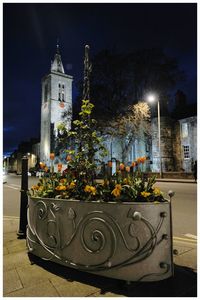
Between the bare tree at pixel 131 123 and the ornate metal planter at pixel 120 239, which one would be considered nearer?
the ornate metal planter at pixel 120 239

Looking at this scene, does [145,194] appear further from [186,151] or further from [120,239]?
[186,151]

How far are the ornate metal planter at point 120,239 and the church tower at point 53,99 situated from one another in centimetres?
5532

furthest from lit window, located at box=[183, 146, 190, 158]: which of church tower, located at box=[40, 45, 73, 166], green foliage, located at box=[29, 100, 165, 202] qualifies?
church tower, located at box=[40, 45, 73, 166]

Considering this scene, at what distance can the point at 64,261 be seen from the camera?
→ 3.13m

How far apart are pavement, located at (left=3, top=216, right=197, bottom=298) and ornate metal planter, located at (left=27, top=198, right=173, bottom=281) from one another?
0.15 meters

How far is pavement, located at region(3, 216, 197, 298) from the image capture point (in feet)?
8.82

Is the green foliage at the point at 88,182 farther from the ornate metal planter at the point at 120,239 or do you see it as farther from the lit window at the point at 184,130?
the lit window at the point at 184,130

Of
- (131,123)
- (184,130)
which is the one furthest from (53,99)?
(131,123)

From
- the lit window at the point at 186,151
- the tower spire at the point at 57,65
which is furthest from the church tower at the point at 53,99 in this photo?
the lit window at the point at 186,151

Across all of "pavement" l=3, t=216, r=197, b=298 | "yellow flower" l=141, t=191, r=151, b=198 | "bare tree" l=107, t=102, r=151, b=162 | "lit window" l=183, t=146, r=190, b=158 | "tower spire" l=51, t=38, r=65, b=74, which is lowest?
"pavement" l=3, t=216, r=197, b=298

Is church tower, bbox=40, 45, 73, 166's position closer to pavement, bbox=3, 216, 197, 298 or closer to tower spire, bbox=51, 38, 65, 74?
tower spire, bbox=51, 38, 65, 74

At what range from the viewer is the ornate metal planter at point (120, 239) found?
273 centimetres

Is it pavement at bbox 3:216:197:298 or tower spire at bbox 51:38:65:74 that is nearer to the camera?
pavement at bbox 3:216:197:298

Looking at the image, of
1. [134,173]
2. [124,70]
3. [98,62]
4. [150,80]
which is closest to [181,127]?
[150,80]
